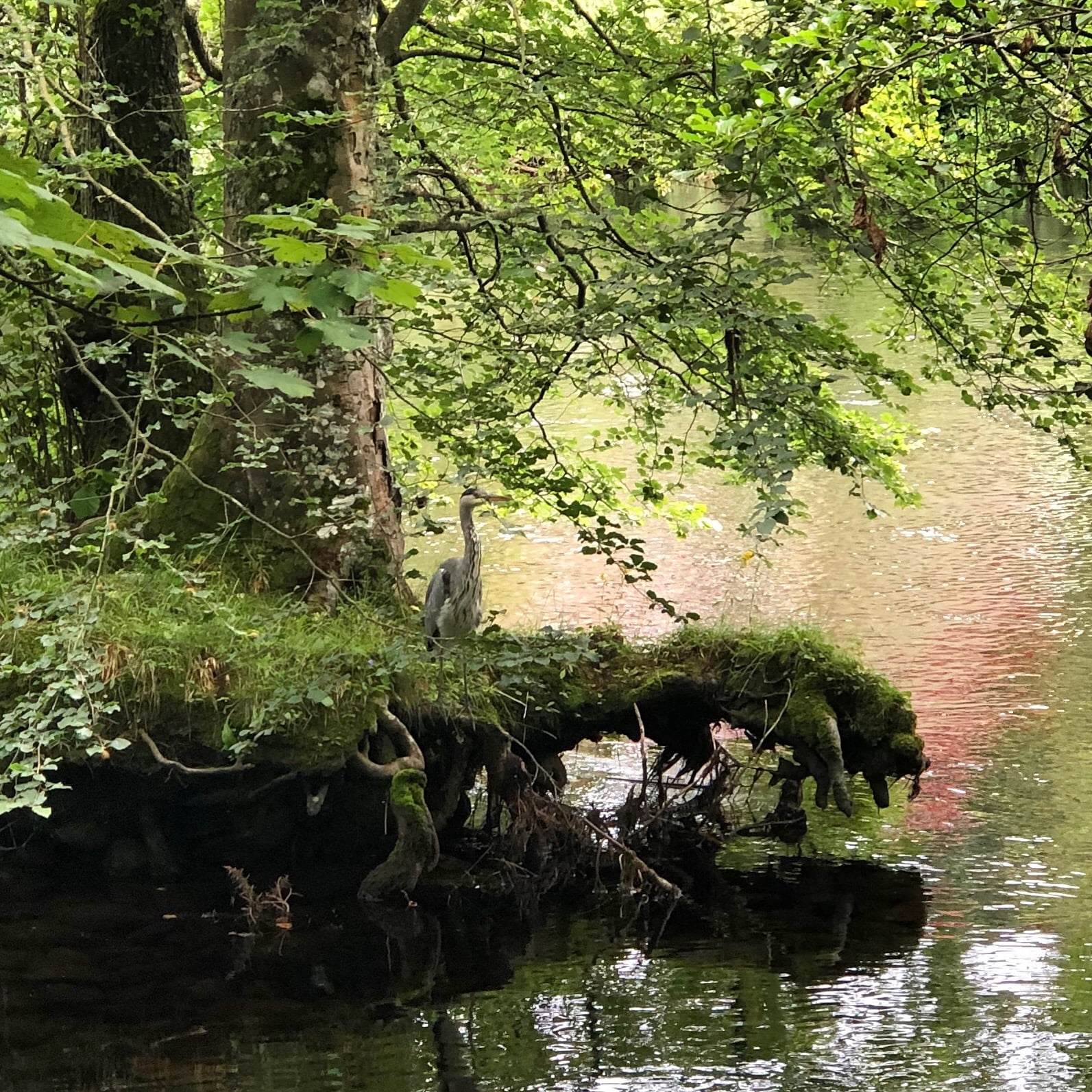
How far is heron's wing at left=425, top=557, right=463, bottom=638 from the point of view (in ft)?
27.3

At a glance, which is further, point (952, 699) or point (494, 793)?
point (952, 699)

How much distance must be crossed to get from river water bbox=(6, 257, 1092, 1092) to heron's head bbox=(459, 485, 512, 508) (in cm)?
192

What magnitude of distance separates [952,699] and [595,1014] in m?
5.51

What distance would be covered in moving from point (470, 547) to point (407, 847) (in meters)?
1.78

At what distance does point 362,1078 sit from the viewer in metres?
6.05

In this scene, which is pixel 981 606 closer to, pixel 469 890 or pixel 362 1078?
pixel 469 890

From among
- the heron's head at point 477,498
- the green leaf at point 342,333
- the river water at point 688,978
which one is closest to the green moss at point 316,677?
the heron's head at point 477,498

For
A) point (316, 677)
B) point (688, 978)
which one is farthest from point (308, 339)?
point (688, 978)

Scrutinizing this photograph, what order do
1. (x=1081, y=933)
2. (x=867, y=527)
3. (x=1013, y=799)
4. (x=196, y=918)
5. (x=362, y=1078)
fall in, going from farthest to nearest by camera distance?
(x=867, y=527)
(x=1013, y=799)
(x=196, y=918)
(x=1081, y=933)
(x=362, y=1078)

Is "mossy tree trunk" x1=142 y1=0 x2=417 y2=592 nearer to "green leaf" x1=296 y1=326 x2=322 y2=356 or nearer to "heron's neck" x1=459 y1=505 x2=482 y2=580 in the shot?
"heron's neck" x1=459 y1=505 x2=482 y2=580

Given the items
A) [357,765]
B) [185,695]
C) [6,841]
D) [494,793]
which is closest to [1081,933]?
[494,793]

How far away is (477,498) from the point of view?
26.8ft

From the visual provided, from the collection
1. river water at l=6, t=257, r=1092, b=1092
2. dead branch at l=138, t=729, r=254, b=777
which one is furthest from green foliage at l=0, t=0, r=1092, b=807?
river water at l=6, t=257, r=1092, b=1092

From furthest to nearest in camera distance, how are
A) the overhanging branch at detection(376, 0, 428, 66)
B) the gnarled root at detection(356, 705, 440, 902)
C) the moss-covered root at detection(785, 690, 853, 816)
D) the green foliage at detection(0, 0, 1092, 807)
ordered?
1. the overhanging branch at detection(376, 0, 428, 66)
2. the moss-covered root at detection(785, 690, 853, 816)
3. the gnarled root at detection(356, 705, 440, 902)
4. the green foliage at detection(0, 0, 1092, 807)
